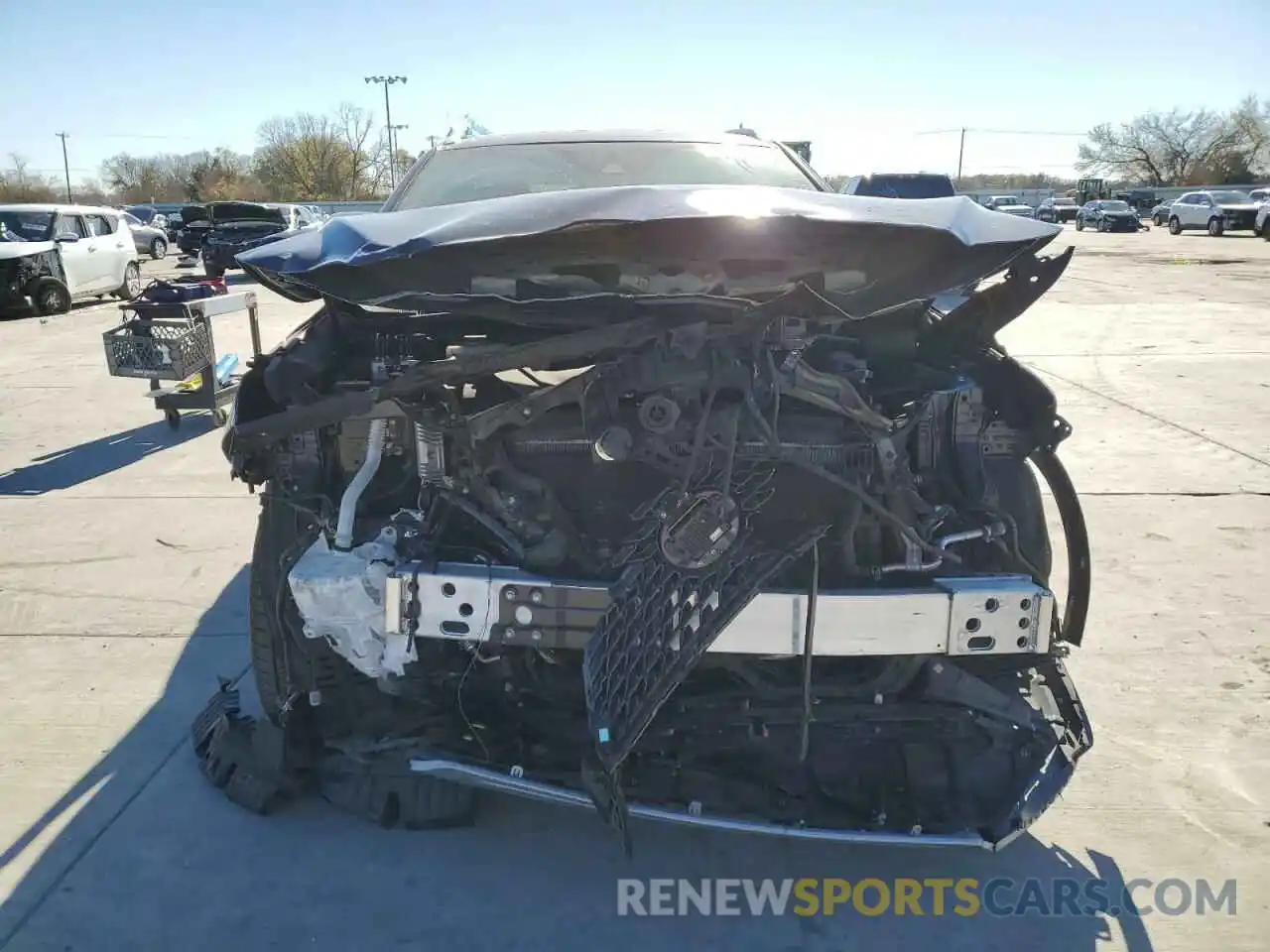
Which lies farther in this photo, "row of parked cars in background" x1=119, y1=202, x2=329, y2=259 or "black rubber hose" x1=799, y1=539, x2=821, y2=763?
"row of parked cars in background" x1=119, y1=202, x2=329, y2=259

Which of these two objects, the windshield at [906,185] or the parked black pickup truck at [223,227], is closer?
the windshield at [906,185]

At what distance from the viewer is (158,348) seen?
6570 mm

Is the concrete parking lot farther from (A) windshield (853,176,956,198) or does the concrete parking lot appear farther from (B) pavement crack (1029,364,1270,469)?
(A) windshield (853,176,956,198)

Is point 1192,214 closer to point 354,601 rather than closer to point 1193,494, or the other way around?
point 1193,494

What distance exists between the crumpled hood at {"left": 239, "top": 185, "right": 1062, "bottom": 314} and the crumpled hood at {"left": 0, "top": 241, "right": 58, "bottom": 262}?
1535 centimetres

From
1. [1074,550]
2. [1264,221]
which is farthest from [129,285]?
[1264,221]

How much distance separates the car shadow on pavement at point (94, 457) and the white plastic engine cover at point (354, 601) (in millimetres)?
4206

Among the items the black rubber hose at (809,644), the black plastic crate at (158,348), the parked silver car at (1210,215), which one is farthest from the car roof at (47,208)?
the parked silver car at (1210,215)

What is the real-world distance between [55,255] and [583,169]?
14835 mm

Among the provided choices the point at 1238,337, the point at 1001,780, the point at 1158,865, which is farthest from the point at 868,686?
the point at 1238,337

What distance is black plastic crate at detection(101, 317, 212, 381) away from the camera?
258 inches

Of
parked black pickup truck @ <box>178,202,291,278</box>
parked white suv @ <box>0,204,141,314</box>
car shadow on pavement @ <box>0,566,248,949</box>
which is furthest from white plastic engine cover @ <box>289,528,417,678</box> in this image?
parked black pickup truck @ <box>178,202,291,278</box>

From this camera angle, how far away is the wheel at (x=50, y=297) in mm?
15055

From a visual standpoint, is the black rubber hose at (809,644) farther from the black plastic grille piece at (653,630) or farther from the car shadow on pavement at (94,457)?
the car shadow on pavement at (94,457)
